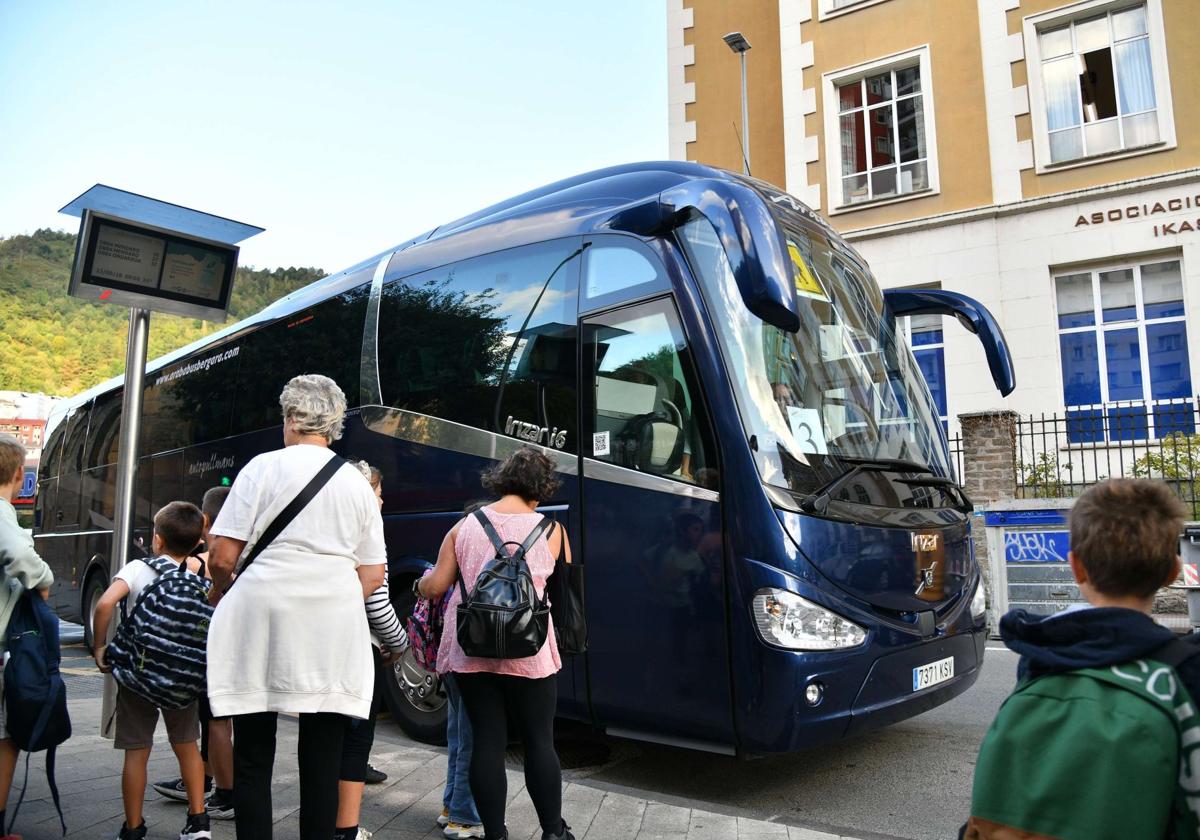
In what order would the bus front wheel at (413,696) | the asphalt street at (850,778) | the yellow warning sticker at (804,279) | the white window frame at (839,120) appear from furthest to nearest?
the white window frame at (839,120) < the bus front wheel at (413,696) < the yellow warning sticker at (804,279) < the asphalt street at (850,778)

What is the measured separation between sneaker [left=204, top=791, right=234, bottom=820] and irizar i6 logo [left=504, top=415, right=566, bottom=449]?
7.57ft

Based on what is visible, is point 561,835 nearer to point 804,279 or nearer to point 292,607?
point 292,607

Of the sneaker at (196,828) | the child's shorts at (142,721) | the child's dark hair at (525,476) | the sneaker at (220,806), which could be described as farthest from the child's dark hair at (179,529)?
the child's dark hair at (525,476)

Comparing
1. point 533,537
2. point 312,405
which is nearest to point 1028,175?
point 533,537

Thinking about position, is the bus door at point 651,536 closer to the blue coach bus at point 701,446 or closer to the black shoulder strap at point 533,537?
the blue coach bus at point 701,446

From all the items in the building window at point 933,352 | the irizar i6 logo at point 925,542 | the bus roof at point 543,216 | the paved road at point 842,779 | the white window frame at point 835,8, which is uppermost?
the white window frame at point 835,8

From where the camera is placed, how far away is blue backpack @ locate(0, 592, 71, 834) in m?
3.61

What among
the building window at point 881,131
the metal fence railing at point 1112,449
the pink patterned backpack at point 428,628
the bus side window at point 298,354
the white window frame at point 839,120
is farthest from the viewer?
the building window at point 881,131

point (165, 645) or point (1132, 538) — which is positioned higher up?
point (1132, 538)

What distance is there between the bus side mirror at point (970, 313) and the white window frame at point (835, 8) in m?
12.7

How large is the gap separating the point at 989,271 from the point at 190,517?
1435 cm

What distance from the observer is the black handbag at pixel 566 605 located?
12.5 feet

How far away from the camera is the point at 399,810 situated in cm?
433

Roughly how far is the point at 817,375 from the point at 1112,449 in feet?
37.0
